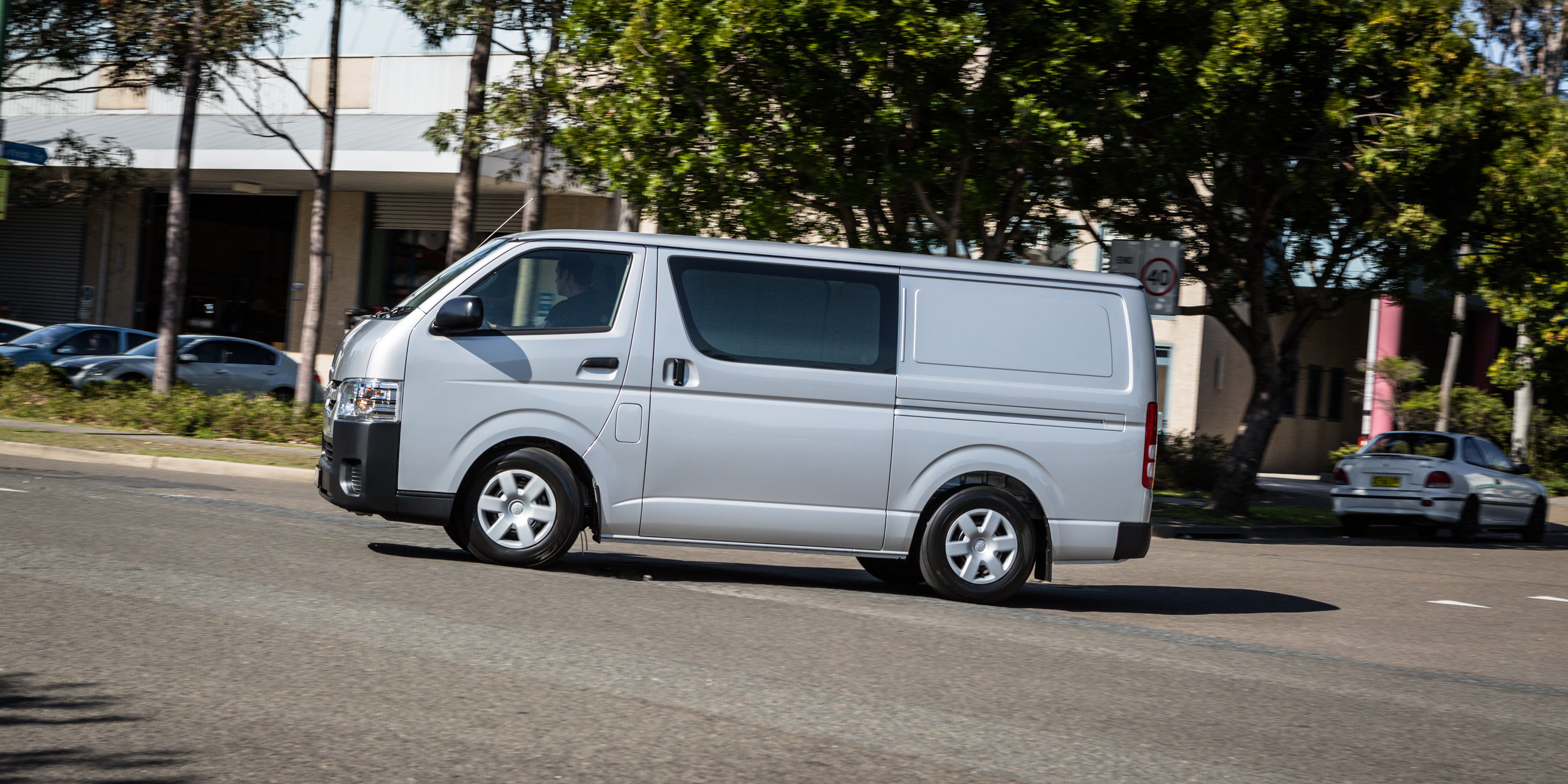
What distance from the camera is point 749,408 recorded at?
857cm

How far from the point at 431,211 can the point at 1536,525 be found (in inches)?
1000

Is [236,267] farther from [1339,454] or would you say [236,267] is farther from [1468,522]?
[1468,522]

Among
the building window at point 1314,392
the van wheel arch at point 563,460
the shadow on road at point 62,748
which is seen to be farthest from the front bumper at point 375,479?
the building window at point 1314,392

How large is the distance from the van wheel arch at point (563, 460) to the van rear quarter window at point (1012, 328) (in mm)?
2138

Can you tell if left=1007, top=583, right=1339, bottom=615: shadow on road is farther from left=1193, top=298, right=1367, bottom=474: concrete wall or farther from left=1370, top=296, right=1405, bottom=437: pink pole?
left=1370, top=296, right=1405, bottom=437: pink pole

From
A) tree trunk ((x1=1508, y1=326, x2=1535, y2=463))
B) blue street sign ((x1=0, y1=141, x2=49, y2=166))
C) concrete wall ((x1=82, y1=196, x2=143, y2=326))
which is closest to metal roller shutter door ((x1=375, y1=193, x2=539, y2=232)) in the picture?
concrete wall ((x1=82, y1=196, x2=143, y2=326))

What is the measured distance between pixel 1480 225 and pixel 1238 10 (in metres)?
4.42

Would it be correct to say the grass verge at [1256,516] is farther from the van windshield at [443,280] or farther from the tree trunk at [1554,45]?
the tree trunk at [1554,45]

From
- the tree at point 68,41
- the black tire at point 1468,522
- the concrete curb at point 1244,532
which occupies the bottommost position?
the concrete curb at point 1244,532

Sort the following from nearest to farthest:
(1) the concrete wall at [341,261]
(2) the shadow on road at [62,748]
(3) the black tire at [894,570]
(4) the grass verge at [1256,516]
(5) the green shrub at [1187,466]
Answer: (2) the shadow on road at [62,748]
(3) the black tire at [894,570]
(4) the grass verge at [1256,516]
(5) the green shrub at [1187,466]
(1) the concrete wall at [341,261]

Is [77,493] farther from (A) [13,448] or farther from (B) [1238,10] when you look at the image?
(B) [1238,10]

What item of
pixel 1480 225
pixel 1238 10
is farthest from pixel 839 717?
pixel 1480 225

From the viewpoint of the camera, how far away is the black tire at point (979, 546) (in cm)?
886

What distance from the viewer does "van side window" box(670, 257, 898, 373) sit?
28.3 ft
